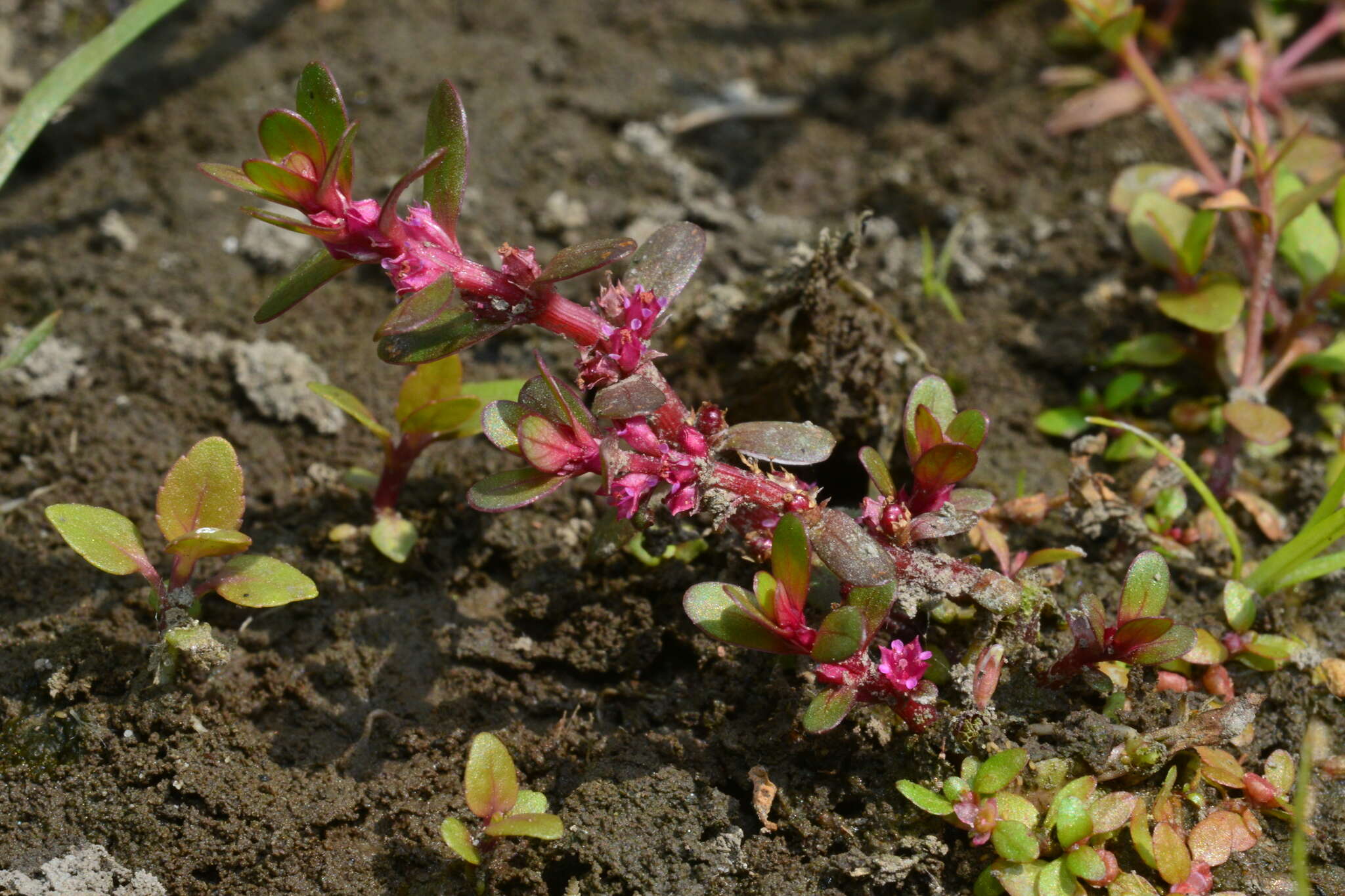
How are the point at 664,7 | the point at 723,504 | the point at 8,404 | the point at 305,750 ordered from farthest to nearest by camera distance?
the point at 664,7
the point at 8,404
the point at 305,750
the point at 723,504

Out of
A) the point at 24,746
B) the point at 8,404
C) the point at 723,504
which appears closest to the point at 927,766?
the point at 723,504

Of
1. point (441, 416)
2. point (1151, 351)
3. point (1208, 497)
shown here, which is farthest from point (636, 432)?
point (1151, 351)

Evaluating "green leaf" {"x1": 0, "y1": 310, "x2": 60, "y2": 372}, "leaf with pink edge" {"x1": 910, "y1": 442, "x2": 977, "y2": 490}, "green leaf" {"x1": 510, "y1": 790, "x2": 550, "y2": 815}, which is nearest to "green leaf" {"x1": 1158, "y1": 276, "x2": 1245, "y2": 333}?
"leaf with pink edge" {"x1": 910, "y1": 442, "x2": 977, "y2": 490}

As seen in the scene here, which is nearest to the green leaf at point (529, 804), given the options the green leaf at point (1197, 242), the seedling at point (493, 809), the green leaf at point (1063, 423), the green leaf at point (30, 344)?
the seedling at point (493, 809)

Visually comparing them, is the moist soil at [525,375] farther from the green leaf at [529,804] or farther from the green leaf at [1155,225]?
the green leaf at [1155,225]

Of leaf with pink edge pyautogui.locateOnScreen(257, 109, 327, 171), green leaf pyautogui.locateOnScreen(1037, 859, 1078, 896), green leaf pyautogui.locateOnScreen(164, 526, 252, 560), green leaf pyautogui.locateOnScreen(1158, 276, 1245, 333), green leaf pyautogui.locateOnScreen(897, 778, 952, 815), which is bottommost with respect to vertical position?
green leaf pyautogui.locateOnScreen(1037, 859, 1078, 896)

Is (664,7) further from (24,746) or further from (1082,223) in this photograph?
(24,746)

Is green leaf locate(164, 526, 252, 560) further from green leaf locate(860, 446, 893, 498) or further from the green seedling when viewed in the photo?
the green seedling
